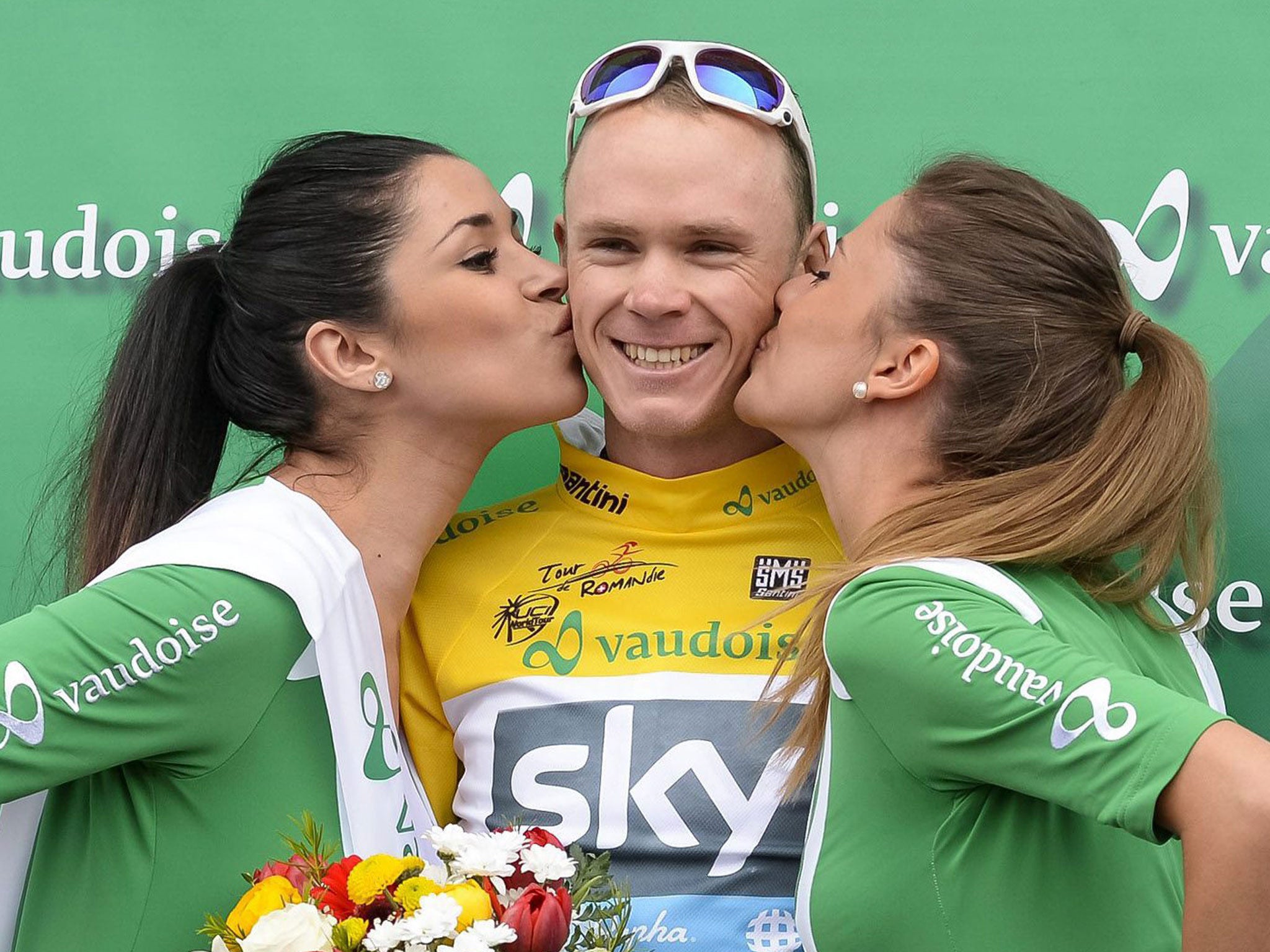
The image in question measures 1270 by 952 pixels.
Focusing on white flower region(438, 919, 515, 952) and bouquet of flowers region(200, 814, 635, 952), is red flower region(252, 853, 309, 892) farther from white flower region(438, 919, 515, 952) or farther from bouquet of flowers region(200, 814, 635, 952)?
white flower region(438, 919, 515, 952)

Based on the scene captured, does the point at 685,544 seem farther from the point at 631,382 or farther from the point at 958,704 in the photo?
the point at 958,704

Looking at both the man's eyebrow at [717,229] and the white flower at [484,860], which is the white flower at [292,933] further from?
the man's eyebrow at [717,229]

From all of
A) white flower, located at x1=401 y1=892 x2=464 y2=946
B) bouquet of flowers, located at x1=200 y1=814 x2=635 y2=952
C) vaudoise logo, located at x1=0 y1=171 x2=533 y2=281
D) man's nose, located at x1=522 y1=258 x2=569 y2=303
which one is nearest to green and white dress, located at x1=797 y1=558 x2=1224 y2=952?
bouquet of flowers, located at x1=200 y1=814 x2=635 y2=952

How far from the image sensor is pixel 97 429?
2.51 meters

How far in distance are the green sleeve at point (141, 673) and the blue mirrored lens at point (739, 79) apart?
3.28ft

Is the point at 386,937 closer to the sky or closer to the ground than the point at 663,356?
closer to the ground

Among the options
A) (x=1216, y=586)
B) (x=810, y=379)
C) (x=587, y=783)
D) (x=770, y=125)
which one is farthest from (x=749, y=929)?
(x=770, y=125)

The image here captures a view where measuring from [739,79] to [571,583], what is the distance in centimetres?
79

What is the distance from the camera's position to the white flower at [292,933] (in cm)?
162

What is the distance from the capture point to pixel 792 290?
7.96ft

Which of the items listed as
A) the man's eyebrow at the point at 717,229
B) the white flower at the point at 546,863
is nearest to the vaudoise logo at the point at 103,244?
the man's eyebrow at the point at 717,229

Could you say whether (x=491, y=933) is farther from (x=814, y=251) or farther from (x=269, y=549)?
(x=814, y=251)

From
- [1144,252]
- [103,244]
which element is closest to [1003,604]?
[1144,252]

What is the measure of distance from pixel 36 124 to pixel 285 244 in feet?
2.52
